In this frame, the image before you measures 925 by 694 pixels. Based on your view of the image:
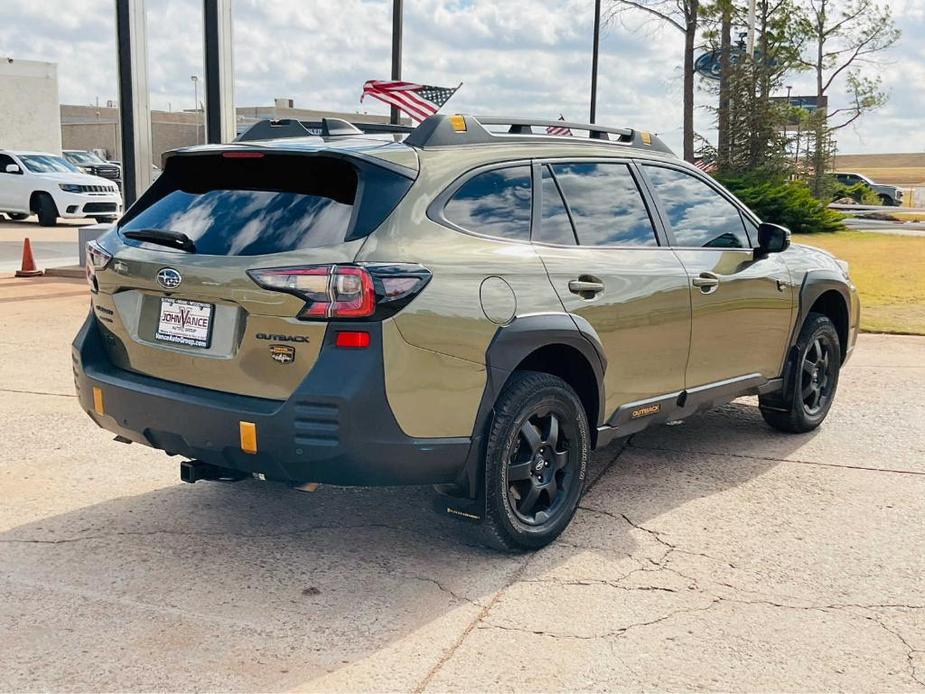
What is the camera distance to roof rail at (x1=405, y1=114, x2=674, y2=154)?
444 cm

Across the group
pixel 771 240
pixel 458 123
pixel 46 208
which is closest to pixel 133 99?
pixel 46 208

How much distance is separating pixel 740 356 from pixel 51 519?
3660mm

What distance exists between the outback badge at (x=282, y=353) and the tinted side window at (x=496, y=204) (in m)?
0.88

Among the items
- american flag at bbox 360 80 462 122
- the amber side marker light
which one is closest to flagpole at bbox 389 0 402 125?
american flag at bbox 360 80 462 122

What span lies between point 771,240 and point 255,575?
3.44 metres

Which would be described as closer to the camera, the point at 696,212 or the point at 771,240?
the point at 696,212

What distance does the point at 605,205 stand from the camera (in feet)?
16.8

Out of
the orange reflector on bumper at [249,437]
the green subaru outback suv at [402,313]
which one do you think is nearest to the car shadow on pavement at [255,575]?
the green subaru outback suv at [402,313]

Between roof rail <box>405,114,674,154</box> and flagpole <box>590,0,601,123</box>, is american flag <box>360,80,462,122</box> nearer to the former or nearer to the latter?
roof rail <box>405,114,674,154</box>

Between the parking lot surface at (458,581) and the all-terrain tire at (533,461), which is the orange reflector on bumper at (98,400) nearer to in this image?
the parking lot surface at (458,581)

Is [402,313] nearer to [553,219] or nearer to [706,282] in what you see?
[553,219]

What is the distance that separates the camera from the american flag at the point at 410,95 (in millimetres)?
15930

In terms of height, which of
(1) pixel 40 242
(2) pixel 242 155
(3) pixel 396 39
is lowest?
(1) pixel 40 242

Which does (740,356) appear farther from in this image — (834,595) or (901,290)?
(901,290)
